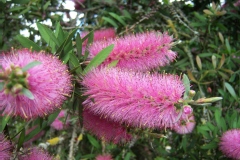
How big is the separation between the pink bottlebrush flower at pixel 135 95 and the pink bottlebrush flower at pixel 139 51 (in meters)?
0.18

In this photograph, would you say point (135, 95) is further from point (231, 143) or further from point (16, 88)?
point (231, 143)

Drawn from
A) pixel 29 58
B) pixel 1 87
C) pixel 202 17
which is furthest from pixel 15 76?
pixel 202 17

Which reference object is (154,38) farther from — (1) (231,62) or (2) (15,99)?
(1) (231,62)

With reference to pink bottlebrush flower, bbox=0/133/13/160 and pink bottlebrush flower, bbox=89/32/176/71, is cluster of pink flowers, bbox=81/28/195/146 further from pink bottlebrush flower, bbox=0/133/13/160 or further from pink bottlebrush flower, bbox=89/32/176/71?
pink bottlebrush flower, bbox=0/133/13/160

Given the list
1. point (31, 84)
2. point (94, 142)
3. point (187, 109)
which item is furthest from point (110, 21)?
point (31, 84)

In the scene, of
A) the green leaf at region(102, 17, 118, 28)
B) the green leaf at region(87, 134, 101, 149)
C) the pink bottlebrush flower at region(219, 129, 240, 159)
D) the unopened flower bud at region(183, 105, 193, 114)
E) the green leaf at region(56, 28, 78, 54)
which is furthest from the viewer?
the green leaf at region(87, 134, 101, 149)

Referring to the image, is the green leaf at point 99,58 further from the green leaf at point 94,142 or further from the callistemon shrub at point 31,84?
the green leaf at point 94,142

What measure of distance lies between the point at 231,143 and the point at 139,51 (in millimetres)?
695

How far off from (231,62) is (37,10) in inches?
59.9

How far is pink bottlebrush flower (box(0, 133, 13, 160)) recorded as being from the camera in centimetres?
112

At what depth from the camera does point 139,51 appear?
1.42 meters

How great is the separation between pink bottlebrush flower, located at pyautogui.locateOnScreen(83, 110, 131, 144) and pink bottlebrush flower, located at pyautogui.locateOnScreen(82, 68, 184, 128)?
0.50 ft

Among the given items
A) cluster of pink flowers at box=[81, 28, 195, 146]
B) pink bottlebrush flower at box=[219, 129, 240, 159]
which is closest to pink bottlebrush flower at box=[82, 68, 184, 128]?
cluster of pink flowers at box=[81, 28, 195, 146]

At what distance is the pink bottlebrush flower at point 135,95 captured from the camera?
1116mm
